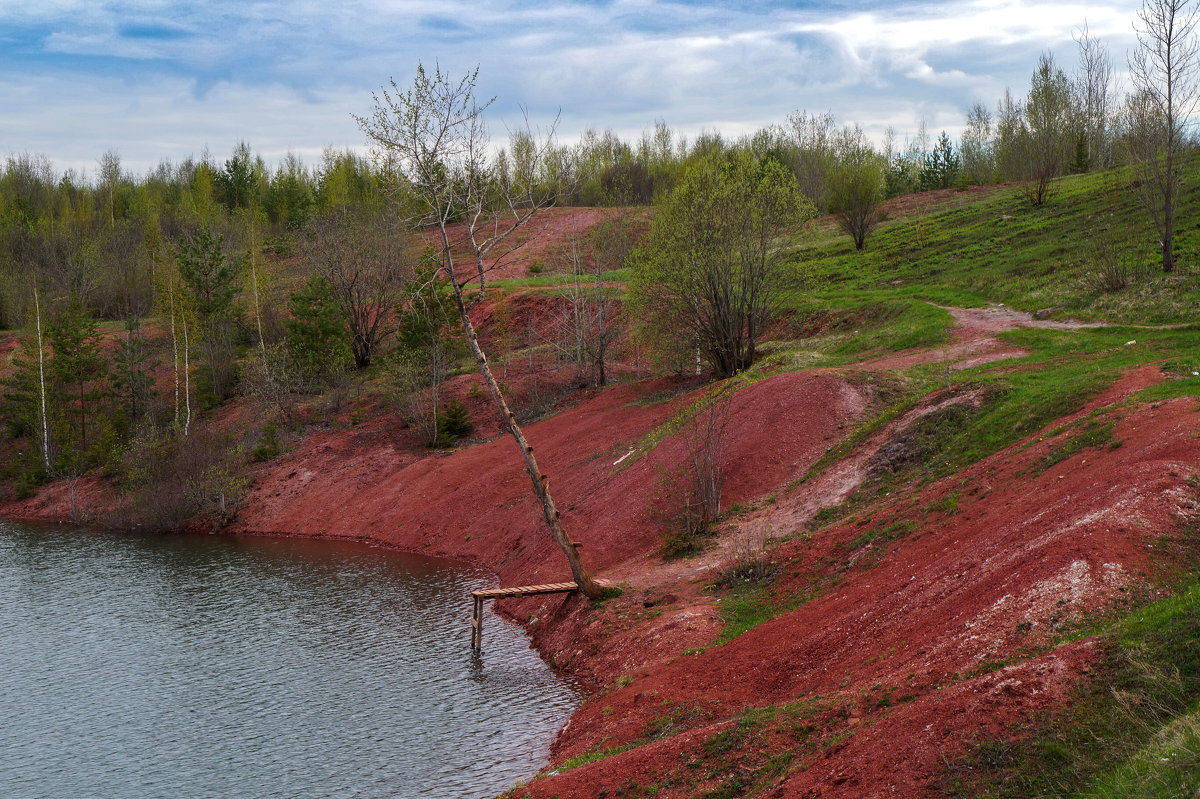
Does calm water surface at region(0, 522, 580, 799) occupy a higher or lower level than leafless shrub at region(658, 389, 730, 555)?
lower

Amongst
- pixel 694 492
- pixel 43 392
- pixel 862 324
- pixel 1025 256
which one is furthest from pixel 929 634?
pixel 43 392

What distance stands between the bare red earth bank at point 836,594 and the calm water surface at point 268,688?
5.49ft

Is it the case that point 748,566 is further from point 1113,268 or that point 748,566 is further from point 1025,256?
point 1025,256

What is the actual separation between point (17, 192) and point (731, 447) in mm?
121313

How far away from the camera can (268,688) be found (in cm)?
2095

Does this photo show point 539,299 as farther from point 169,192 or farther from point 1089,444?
point 169,192

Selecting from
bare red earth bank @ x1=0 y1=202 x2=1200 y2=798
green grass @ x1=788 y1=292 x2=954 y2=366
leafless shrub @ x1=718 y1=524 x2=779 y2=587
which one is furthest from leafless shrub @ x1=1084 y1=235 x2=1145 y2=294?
leafless shrub @ x1=718 y1=524 x2=779 y2=587

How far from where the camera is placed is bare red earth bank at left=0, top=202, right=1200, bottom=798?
34.3ft

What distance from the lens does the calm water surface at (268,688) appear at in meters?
16.5

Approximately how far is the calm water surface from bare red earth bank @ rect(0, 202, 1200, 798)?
167 cm

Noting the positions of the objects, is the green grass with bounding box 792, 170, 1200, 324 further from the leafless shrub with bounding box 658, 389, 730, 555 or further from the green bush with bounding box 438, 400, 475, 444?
the green bush with bounding box 438, 400, 475, 444

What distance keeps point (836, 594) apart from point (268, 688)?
13.5 m

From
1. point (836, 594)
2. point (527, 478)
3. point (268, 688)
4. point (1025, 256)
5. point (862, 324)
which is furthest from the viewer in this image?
point (1025, 256)

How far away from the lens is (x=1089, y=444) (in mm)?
17641
